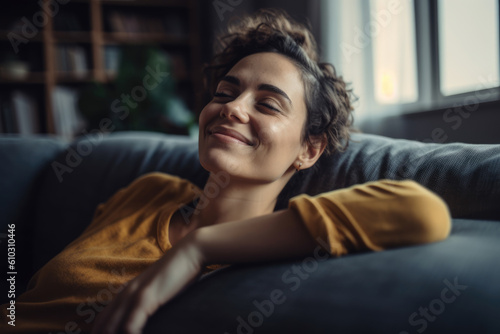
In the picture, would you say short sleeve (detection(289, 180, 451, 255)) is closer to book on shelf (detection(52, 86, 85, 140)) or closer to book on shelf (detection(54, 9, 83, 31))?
book on shelf (detection(52, 86, 85, 140))

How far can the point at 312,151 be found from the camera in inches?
39.4

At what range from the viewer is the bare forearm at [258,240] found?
2.00 ft

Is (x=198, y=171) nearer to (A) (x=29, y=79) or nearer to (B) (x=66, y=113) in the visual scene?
(B) (x=66, y=113)

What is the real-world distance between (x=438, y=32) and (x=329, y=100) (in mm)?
1206

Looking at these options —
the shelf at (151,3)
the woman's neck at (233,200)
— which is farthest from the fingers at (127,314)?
the shelf at (151,3)

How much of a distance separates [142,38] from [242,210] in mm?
3134

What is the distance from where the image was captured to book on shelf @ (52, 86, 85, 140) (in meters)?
3.44

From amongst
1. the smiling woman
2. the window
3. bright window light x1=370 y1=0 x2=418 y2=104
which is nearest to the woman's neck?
the smiling woman

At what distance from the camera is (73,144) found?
1.53 metres

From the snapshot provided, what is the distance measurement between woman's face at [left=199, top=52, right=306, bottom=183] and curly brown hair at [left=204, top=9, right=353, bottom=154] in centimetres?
4

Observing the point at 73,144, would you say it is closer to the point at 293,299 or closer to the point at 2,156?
the point at 2,156

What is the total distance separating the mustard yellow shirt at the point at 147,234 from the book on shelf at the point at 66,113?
2.64 metres

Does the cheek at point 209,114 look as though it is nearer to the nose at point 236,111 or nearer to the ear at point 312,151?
the nose at point 236,111

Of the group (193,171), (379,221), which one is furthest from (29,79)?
(379,221)
